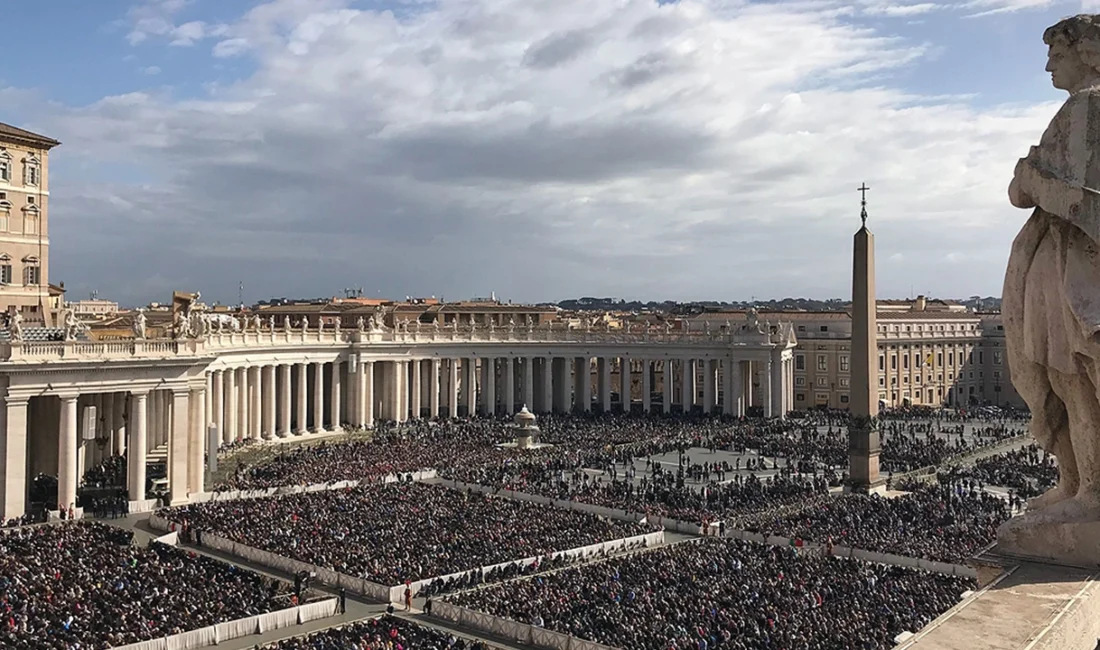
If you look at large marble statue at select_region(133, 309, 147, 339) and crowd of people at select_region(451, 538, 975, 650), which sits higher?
large marble statue at select_region(133, 309, 147, 339)

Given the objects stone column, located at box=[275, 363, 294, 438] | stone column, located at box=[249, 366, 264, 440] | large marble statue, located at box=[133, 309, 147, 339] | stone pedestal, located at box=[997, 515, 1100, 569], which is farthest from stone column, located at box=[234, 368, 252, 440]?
stone pedestal, located at box=[997, 515, 1100, 569]

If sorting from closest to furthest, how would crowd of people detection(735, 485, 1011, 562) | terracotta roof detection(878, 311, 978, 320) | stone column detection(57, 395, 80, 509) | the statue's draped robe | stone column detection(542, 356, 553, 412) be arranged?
the statue's draped robe
crowd of people detection(735, 485, 1011, 562)
stone column detection(57, 395, 80, 509)
stone column detection(542, 356, 553, 412)
terracotta roof detection(878, 311, 978, 320)

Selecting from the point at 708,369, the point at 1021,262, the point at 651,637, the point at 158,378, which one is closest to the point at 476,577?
the point at 651,637

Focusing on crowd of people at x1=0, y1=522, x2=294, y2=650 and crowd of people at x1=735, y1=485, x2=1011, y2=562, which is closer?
crowd of people at x1=0, y1=522, x2=294, y2=650

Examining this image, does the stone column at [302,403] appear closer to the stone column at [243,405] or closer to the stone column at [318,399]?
the stone column at [318,399]

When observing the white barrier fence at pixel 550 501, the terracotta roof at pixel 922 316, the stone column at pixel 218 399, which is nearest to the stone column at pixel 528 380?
the stone column at pixel 218 399

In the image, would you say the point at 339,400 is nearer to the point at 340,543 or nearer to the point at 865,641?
the point at 340,543

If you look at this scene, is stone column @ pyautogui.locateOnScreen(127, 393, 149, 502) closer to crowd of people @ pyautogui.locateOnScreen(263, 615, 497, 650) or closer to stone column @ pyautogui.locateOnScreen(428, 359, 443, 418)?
crowd of people @ pyautogui.locateOnScreen(263, 615, 497, 650)
